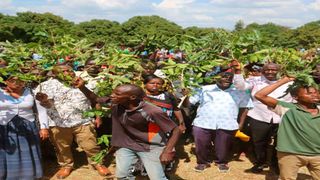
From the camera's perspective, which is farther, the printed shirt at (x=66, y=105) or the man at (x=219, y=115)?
the man at (x=219, y=115)

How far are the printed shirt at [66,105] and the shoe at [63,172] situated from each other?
703mm

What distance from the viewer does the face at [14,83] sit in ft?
14.4

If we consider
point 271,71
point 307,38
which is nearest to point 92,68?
point 271,71

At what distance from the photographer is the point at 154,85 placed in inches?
188

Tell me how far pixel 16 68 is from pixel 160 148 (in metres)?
1.83

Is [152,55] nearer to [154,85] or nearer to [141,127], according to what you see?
[154,85]

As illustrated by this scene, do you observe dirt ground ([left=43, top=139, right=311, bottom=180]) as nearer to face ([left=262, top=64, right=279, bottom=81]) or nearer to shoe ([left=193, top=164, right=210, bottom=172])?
shoe ([left=193, top=164, right=210, bottom=172])

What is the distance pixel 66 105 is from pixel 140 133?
1.42 meters

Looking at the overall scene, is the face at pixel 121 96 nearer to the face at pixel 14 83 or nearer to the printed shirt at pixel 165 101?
the printed shirt at pixel 165 101

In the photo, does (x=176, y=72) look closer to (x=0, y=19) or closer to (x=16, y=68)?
(x=16, y=68)

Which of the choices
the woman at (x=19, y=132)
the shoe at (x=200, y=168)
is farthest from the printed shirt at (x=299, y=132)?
the woman at (x=19, y=132)

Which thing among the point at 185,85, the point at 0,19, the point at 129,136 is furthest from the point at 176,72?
the point at 0,19

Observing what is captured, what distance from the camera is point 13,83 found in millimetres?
4449

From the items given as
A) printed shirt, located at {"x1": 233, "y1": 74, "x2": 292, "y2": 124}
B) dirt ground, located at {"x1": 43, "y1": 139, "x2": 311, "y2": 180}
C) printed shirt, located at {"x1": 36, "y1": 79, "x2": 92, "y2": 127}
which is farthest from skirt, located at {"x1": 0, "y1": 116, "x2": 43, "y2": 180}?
printed shirt, located at {"x1": 233, "y1": 74, "x2": 292, "y2": 124}
